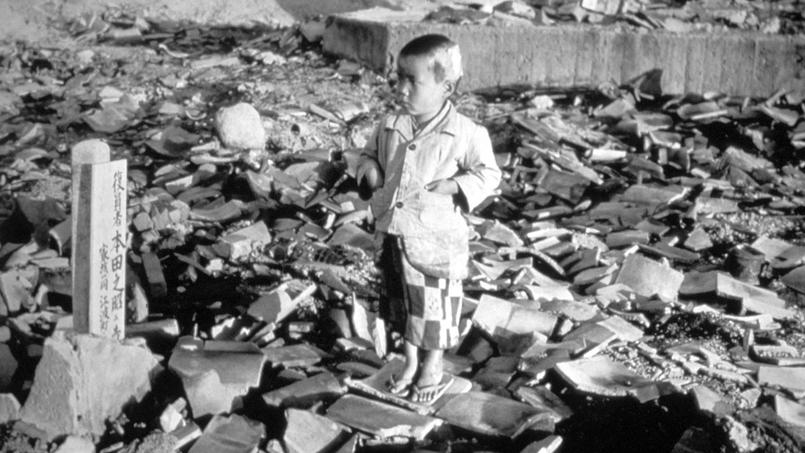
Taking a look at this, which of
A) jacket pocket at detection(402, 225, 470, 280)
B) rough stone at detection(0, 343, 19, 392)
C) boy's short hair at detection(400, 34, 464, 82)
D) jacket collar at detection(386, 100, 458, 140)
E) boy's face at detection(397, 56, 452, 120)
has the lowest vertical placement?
rough stone at detection(0, 343, 19, 392)

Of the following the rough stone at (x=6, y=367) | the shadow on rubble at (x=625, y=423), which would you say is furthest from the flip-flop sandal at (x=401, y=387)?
the rough stone at (x=6, y=367)

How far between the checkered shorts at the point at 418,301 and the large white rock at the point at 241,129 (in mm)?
4050

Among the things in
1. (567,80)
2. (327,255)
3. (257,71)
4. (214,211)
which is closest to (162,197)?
(214,211)

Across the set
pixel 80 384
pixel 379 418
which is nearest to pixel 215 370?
pixel 80 384

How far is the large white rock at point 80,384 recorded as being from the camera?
3990 millimetres

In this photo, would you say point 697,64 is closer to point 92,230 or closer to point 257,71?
point 257,71

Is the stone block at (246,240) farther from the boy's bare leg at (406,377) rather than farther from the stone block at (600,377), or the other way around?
the stone block at (600,377)

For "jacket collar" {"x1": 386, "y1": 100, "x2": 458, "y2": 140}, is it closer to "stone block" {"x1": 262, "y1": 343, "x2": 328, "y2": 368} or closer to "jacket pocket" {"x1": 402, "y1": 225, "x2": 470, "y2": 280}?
"jacket pocket" {"x1": 402, "y1": 225, "x2": 470, "y2": 280}

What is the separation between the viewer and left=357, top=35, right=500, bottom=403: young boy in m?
3.64

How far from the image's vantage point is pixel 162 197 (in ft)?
22.3

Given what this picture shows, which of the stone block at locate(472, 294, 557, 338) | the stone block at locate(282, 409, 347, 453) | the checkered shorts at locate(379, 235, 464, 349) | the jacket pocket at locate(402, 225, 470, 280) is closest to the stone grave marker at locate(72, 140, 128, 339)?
the stone block at locate(282, 409, 347, 453)

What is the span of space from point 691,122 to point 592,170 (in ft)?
5.87

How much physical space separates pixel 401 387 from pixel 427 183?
1037 millimetres

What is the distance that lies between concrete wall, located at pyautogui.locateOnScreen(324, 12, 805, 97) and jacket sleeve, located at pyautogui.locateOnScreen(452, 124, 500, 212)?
598 centimetres
